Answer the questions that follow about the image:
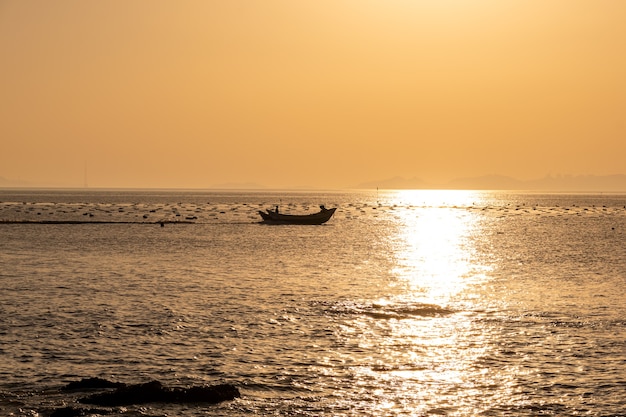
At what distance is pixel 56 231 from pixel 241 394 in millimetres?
94100

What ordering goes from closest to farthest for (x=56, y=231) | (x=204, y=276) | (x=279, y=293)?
1. (x=279, y=293)
2. (x=204, y=276)
3. (x=56, y=231)

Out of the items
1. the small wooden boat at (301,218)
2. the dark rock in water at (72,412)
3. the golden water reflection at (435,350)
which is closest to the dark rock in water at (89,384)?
the dark rock in water at (72,412)

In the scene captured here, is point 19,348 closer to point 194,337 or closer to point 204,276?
point 194,337

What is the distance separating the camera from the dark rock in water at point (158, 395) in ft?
66.3

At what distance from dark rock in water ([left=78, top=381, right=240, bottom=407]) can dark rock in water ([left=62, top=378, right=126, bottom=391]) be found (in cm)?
94

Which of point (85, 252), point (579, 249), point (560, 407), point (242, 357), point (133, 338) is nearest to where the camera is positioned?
point (560, 407)

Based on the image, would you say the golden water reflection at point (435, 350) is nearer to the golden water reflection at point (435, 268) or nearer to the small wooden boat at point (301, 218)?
the golden water reflection at point (435, 268)

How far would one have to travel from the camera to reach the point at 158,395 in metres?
20.7

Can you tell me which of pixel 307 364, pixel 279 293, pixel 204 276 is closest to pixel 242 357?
pixel 307 364

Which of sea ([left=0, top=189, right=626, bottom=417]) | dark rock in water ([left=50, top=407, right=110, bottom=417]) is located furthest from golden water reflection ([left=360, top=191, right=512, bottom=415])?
dark rock in water ([left=50, top=407, right=110, bottom=417])

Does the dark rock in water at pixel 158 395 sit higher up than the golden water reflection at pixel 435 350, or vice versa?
the dark rock in water at pixel 158 395

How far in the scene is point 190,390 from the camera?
21.1 meters

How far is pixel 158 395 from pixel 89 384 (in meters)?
2.52

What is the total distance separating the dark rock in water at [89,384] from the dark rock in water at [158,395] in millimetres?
944
